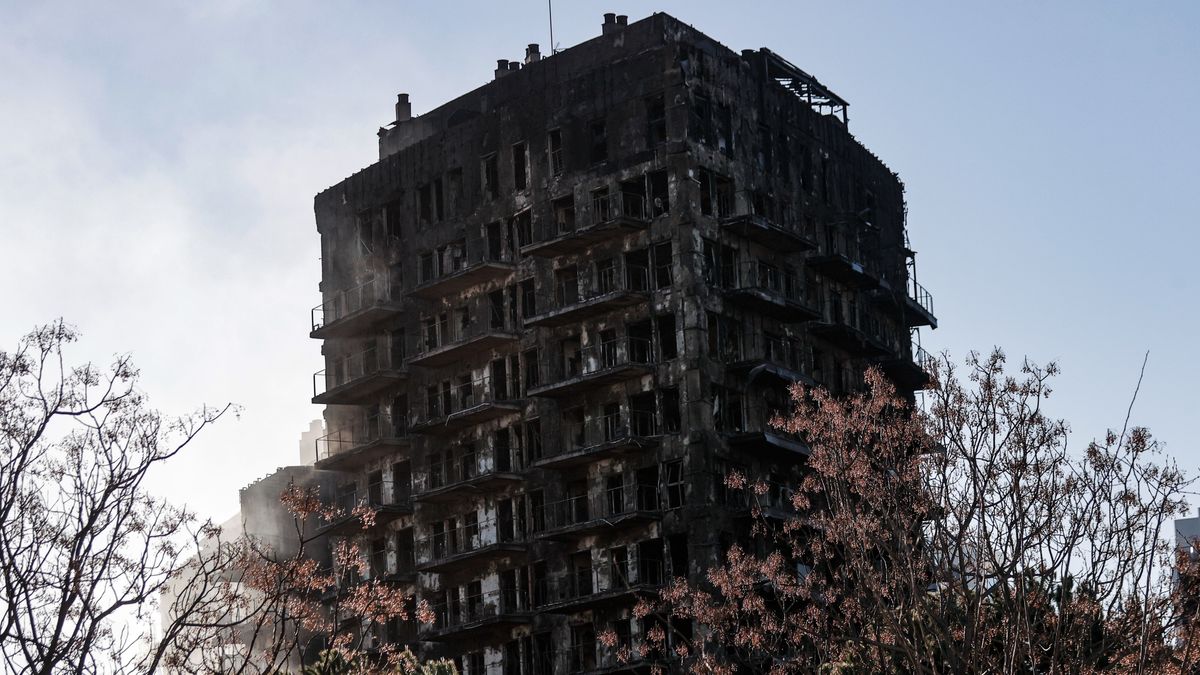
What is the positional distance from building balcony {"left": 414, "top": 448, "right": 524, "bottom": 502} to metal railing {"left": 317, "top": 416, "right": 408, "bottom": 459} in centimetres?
276

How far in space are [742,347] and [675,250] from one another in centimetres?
487

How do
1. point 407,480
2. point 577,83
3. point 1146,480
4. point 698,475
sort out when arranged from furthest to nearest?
1. point 407,480
2. point 577,83
3. point 698,475
4. point 1146,480

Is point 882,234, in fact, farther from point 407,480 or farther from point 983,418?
point 983,418

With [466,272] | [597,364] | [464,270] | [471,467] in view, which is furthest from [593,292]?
[471,467]

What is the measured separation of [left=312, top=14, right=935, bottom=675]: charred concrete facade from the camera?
74000 millimetres

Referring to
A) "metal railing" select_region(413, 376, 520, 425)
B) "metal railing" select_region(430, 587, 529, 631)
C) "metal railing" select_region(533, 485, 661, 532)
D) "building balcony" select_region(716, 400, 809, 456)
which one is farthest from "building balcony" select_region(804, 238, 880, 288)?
"metal railing" select_region(430, 587, 529, 631)

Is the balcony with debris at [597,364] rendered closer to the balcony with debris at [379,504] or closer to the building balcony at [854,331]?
the building balcony at [854,331]

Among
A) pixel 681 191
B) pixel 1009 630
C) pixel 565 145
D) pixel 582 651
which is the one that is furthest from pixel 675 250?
pixel 1009 630

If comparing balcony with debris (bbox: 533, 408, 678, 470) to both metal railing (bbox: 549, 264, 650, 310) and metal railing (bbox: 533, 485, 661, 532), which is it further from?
metal railing (bbox: 549, 264, 650, 310)

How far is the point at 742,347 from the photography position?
76.2 metres

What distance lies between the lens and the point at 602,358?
7625 centimetres

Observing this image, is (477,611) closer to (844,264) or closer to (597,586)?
(597,586)

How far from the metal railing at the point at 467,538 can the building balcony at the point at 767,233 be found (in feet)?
48.3

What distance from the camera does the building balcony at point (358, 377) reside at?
84.6 meters
